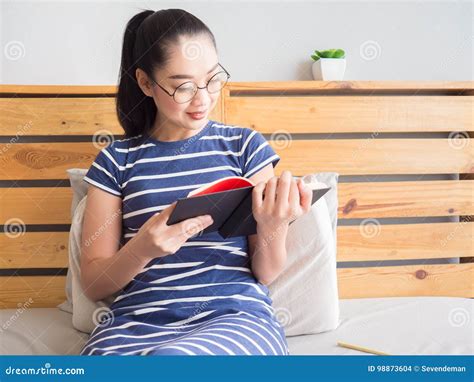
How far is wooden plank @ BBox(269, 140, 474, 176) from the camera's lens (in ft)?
4.92

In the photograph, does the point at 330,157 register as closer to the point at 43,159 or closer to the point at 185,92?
the point at 185,92

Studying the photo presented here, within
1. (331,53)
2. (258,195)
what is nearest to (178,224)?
(258,195)

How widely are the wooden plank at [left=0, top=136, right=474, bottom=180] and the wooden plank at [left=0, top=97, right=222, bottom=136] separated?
39 mm

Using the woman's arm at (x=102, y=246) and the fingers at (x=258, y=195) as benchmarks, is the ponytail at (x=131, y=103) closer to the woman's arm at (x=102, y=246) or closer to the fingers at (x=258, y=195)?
the woman's arm at (x=102, y=246)

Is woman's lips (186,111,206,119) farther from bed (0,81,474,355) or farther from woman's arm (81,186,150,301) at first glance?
bed (0,81,474,355)

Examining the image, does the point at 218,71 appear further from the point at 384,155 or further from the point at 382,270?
the point at 382,270

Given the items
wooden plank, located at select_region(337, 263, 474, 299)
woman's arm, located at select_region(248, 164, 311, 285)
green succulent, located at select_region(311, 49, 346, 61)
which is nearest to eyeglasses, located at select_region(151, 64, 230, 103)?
woman's arm, located at select_region(248, 164, 311, 285)

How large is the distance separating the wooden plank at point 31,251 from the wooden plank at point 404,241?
0.77m

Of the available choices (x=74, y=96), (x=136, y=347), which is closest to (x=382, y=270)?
(x=136, y=347)

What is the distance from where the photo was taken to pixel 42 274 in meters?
1.51

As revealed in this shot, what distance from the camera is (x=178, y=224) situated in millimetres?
869

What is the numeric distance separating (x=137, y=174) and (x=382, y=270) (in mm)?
800

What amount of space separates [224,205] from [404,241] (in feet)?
2.77

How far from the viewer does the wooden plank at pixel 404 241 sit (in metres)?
1.51
